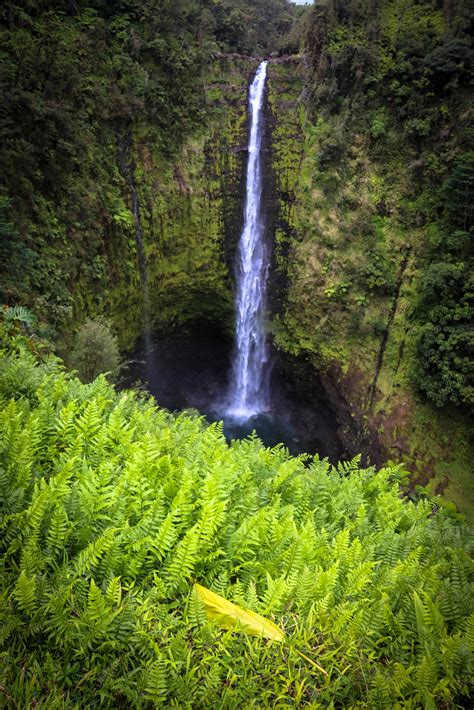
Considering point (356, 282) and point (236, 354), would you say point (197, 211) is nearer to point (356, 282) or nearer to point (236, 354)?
point (236, 354)

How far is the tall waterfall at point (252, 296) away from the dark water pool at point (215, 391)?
24.0 inches

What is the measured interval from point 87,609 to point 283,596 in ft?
3.63

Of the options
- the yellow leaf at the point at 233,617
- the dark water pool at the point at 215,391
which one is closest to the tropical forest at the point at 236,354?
the yellow leaf at the point at 233,617

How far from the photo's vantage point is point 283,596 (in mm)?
2441

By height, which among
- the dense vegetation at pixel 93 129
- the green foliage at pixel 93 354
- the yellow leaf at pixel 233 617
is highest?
the dense vegetation at pixel 93 129

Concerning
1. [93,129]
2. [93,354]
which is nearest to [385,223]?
[93,129]

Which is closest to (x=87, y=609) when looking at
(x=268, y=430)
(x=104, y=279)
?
(x=104, y=279)

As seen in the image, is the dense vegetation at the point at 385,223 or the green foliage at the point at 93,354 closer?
the green foliage at the point at 93,354

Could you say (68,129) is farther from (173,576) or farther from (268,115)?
(173,576)

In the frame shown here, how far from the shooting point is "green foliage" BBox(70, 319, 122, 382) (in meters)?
10.7

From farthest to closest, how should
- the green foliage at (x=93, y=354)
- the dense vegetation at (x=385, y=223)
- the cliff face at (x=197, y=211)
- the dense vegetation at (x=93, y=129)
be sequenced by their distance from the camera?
the cliff face at (x=197, y=211) → the dense vegetation at (x=385, y=223) → the dense vegetation at (x=93, y=129) → the green foliage at (x=93, y=354)

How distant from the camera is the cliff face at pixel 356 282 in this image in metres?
14.2

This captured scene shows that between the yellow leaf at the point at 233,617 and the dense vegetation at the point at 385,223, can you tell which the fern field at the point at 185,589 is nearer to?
the yellow leaf at the point at 233,617

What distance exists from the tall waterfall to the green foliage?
8647 mm
